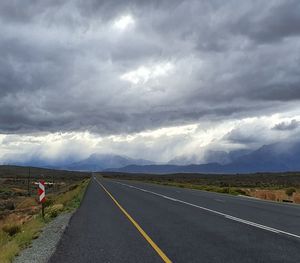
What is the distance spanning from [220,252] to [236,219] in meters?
7.09

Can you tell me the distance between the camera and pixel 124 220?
16688 mm

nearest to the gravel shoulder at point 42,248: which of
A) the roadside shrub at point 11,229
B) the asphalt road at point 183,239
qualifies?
the asphalt road at point 183,239

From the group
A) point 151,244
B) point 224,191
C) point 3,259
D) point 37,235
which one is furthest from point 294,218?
point 224,191

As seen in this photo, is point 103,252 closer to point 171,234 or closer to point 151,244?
point 151,244

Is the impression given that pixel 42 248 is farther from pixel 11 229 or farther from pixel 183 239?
pixel 11 229

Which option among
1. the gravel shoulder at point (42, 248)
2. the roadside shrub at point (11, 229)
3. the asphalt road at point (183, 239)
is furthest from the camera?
the roadside shrub at point (11, 229)

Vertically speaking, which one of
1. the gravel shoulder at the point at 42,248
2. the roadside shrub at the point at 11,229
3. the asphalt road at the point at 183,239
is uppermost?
the asphalt road at the point at 183,239

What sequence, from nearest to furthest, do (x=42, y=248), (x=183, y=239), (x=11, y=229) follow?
1. (x=42, y=248)
2. (x=183, y=239)
3. (x=11, y=229)

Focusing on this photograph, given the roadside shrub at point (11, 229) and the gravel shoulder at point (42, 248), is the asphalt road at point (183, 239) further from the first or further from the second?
Result: the roadside shrub at point (11, 229)

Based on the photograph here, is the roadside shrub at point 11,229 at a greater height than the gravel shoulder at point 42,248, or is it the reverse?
the gravel shoulder at point 42,248

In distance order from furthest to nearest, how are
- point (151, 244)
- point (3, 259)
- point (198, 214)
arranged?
point (198, 214) → point (151, 244) → point (3, 259)

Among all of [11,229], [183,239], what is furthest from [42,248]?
[11,229]

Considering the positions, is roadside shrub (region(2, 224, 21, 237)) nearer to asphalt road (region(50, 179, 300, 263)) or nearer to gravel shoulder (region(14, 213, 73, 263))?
asphalt road (region(50, 179, 300, 263))

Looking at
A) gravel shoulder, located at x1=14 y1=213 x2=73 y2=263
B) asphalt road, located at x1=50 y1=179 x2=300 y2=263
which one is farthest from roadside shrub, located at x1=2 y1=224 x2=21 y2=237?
gravel shoulder, located at x1=14 y1=213 x2=73 y2=263
